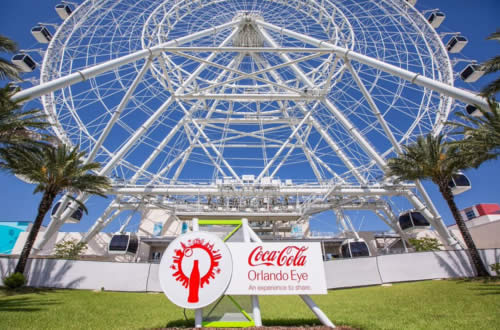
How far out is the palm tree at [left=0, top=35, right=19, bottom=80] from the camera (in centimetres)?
1270

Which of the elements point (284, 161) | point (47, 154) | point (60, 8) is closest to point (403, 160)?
point (284, 161)

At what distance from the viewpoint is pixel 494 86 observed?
1368 cm

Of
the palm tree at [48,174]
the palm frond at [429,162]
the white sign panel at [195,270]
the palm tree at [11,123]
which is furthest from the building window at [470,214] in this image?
the palm tree at [11,123]

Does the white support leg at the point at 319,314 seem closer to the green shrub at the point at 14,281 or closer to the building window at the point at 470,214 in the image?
the green shrub at the point at 14,281

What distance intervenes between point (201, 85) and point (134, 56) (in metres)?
15.1

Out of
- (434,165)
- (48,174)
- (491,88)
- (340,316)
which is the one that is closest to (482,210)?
(434,165)

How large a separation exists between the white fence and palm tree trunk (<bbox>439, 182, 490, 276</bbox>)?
1104mm

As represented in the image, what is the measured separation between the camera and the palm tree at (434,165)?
2022 cm

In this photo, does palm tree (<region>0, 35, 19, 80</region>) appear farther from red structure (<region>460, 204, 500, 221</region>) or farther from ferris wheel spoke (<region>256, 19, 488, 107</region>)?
red structure (<region>460, 204, 500, 221</region>)

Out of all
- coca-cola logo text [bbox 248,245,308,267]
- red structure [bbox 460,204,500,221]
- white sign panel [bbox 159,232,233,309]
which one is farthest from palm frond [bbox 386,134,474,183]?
red structure [bbox 460,204,500,221]

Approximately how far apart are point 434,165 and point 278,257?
19643mm

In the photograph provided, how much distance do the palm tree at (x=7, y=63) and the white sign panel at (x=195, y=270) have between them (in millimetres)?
13021

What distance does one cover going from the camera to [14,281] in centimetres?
1591

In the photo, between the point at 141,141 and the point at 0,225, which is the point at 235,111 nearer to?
the point at 141,141
